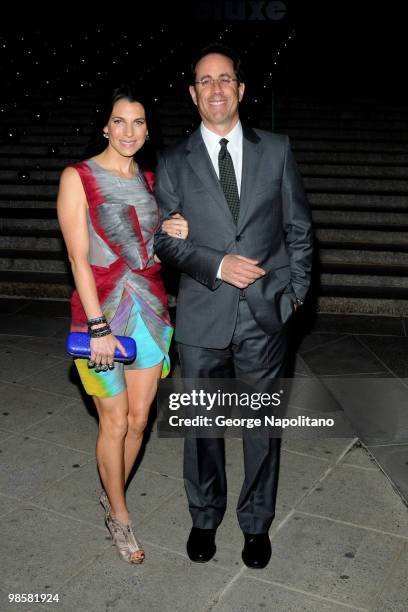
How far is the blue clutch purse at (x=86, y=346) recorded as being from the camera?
3.12m

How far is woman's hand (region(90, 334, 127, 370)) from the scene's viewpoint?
10.2 ft

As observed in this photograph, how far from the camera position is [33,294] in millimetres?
7906

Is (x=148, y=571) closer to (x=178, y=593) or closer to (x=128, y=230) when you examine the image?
(x=178, y=593)

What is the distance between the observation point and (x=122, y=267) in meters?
3.23

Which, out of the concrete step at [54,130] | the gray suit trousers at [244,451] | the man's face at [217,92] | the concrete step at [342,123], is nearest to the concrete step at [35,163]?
the concrete step at [54,130]

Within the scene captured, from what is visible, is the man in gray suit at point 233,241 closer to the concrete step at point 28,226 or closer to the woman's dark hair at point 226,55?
the woman's dark hair at point 226,55

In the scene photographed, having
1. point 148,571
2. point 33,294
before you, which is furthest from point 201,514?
point 33,294

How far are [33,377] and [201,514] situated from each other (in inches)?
104

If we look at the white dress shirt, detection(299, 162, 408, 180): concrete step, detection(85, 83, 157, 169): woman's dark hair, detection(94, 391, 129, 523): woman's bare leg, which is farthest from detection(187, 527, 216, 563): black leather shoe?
detection(299, 162, 408, 180): concrete step

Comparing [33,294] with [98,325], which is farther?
[33,294]

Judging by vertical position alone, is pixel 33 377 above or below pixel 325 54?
below

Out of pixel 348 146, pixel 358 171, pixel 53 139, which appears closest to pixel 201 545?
pixel 358 171

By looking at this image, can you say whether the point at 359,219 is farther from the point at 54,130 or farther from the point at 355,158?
the point at 54,130

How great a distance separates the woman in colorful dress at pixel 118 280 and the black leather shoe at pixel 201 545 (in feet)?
0.79
